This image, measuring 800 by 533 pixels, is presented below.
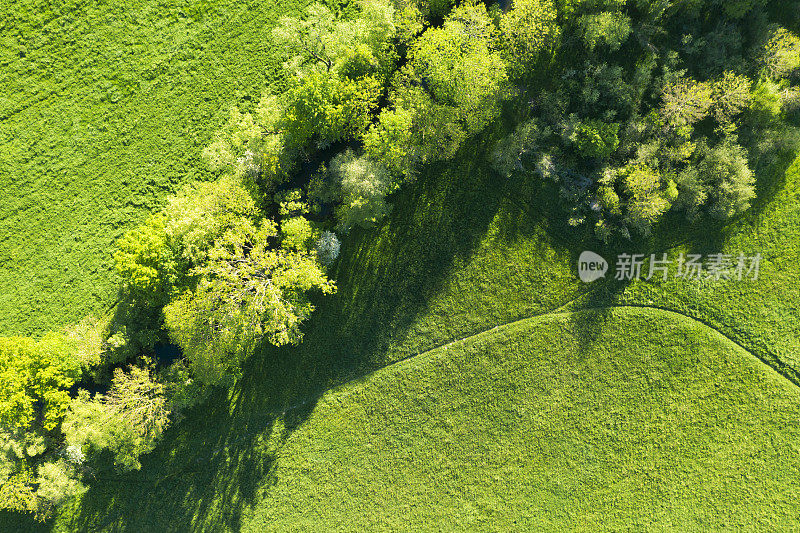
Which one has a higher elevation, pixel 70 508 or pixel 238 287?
pixel 238 287

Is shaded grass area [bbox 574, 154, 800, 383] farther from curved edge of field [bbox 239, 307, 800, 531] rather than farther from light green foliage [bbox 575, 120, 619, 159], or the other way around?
light green foliage [bbox 575, 120, 619, 159]

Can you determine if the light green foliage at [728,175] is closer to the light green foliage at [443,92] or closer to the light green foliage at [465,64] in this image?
the light green foliage at [443,92]

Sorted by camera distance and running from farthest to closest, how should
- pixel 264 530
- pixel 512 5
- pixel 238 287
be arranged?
1. pixel 264 530
2. pixel 512 5
3. pixel 238 287

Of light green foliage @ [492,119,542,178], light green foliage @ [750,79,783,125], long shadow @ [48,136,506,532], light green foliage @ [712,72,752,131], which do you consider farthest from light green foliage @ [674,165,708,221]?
long shadow @ [48,136,506,532]

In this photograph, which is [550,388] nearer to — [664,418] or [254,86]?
[664,418]

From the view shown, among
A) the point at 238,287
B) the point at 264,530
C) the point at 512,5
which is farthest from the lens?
the point at 264,530

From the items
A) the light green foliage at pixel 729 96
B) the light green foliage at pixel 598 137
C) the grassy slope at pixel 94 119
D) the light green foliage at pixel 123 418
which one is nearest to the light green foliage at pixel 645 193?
the light green foliage at pixel 598 137

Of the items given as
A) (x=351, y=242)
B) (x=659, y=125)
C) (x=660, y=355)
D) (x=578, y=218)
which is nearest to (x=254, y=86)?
(x=351, y=242)
